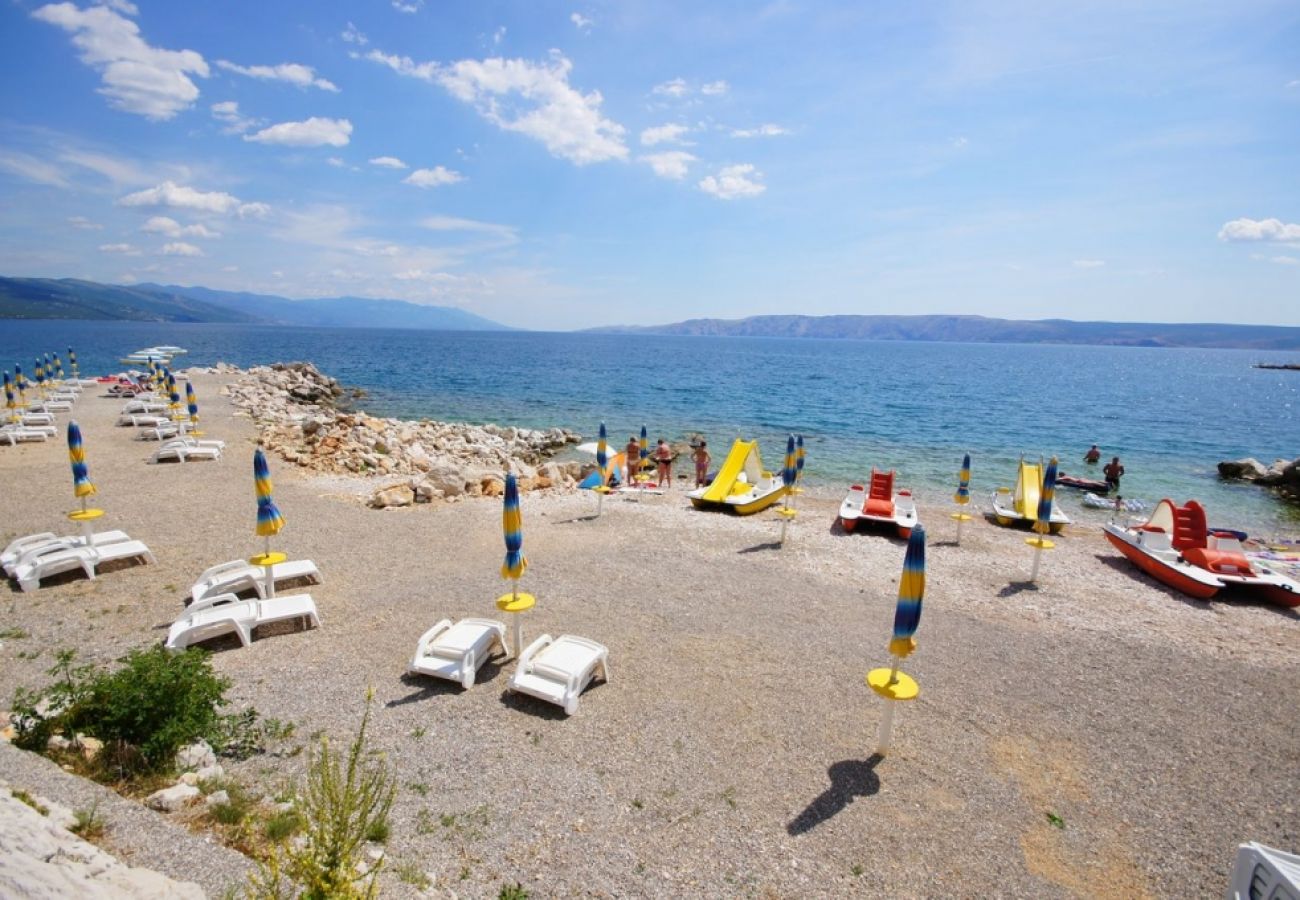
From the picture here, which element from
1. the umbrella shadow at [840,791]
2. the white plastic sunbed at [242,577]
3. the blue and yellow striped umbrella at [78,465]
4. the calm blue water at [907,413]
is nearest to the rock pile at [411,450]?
the white plastic sunbed at [242,577]

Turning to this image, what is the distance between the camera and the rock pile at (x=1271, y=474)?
81.9 feet

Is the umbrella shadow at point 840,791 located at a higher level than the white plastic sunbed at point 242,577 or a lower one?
lower

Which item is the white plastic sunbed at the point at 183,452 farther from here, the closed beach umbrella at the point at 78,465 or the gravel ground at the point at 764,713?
the closed beach umbrella at the point at 78,465

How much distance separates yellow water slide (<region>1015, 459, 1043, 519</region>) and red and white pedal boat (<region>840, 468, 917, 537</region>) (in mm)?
3372

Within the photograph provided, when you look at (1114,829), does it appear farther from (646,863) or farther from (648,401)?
(648,401)

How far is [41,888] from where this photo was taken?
3000 mm

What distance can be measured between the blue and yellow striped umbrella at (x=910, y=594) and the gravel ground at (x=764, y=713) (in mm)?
1492

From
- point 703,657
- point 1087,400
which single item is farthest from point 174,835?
point 1087,400

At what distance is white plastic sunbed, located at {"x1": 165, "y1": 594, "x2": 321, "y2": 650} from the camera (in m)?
8.03

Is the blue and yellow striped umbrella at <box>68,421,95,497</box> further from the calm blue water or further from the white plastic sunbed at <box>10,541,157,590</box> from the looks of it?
the calm blue water

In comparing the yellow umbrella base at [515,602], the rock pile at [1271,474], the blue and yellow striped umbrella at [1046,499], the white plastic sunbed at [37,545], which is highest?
the blue and yellow striped umbrella at [1046,499]

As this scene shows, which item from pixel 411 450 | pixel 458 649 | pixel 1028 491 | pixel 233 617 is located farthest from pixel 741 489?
pixel 411 450

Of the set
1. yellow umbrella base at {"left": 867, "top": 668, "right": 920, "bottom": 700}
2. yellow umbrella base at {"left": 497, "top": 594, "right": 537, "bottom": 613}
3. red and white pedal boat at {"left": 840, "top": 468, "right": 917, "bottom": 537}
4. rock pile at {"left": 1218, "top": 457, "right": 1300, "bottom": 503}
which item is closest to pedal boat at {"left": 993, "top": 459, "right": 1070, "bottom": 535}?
red and white pedal boat at {"left": 840, "top": 468, "right": 917, "bottom": 537}

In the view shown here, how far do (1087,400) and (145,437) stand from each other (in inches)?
2863
